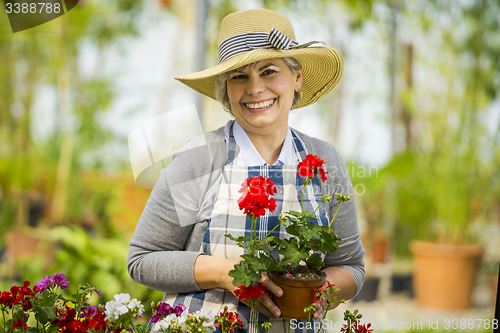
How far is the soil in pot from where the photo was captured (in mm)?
821

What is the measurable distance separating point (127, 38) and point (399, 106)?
1.91m

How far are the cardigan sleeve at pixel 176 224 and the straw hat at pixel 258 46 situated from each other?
23cm

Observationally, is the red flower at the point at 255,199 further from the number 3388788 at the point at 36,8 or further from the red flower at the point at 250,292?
the number 3388788 at the point at 36,8

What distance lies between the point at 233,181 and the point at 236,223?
0.11 metres

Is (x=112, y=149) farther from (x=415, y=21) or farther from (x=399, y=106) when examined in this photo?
(x=415, y=21)

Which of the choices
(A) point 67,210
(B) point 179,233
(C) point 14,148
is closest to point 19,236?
(A) point 67,210

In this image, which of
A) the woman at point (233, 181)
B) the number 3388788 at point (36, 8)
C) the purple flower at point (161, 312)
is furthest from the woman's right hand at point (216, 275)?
the number 3388788 at point (36, 8)

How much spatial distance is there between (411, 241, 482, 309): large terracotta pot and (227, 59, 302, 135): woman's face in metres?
2.10

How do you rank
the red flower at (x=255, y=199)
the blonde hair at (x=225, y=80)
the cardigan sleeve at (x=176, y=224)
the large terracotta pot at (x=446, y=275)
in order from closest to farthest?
the red flower at (x=255, y=199), the cardigan sleeve at (x=176, y=224), the blonde hair at (x=225, y=80), the large terracotta pot at (x=446, y=275)

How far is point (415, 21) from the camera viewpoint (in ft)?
8.95

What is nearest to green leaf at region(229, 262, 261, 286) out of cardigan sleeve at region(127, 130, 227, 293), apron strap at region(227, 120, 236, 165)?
cardigan sleeve at region(127, 130, 227, 293)

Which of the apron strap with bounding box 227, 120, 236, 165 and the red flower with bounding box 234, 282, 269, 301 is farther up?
the apron strap with bounding box 227, 120, 236, 165

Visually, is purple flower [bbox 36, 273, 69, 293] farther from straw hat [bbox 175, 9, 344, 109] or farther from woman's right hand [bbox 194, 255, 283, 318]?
straw hat [bbox 175, 9, 344, 109]

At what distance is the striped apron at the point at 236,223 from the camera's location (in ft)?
3.38
